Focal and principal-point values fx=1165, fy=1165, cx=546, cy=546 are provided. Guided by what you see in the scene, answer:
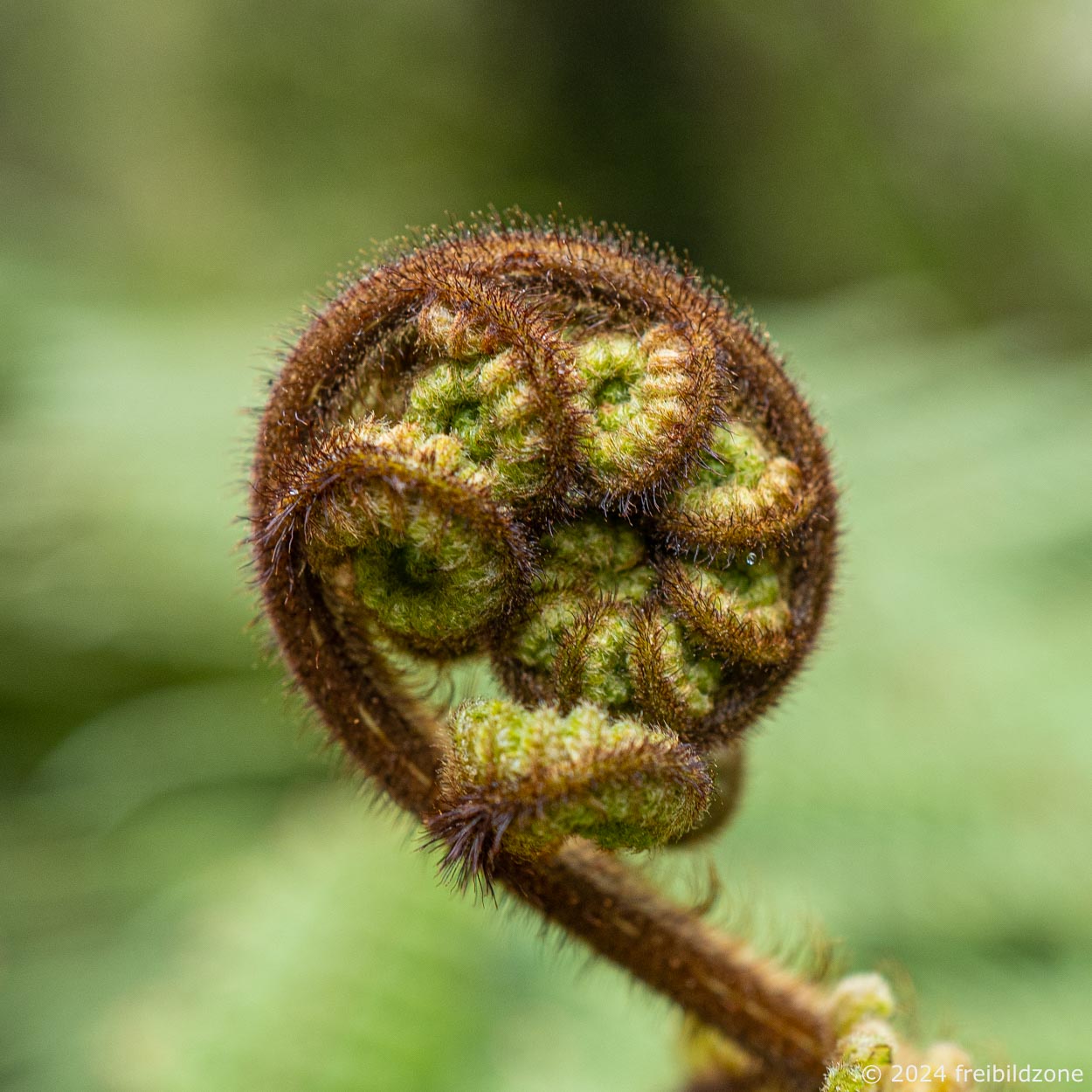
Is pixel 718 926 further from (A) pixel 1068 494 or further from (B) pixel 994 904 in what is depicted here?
(A) pixel 1068 494

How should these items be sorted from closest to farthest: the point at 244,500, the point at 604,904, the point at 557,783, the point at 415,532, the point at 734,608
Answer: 1. the point at 557,783
2. the point at 415,532
3. the point at 734,608
4. the point at 604,904
5. the point at 244,500

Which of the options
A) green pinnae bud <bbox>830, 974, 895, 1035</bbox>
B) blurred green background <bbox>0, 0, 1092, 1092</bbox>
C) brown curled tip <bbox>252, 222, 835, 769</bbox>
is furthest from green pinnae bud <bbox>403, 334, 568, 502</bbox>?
green pinnae bud <bbox>830, 974, 895, 1035</bbox>

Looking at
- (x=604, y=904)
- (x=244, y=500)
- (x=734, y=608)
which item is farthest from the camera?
(x=244, y=500)

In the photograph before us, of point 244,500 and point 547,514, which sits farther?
point 244,500

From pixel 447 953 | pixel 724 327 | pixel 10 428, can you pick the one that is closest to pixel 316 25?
pixel 10 428

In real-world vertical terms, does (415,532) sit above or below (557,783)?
above

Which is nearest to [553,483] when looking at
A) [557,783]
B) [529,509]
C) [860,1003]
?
[529,509]

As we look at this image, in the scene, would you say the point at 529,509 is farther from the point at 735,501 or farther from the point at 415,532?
the point at 735,501

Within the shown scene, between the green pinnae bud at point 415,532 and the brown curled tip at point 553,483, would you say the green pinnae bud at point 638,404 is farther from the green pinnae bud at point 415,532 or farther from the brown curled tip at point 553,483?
the green pinnae bud at point 415,532
